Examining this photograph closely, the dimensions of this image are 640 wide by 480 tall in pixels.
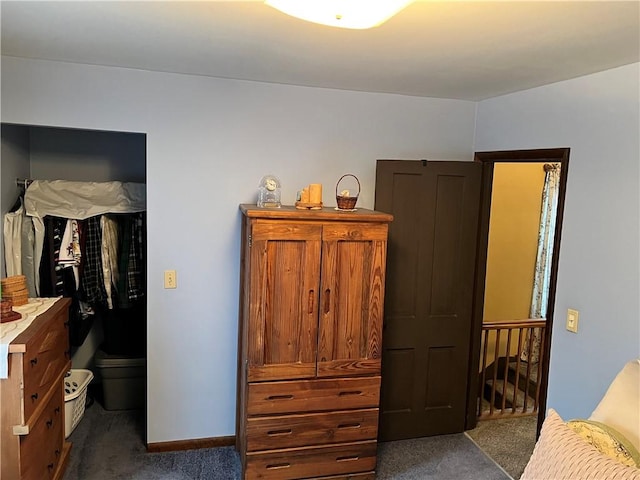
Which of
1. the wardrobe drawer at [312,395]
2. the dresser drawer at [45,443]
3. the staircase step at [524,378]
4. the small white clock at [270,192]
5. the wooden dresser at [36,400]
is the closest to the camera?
the wooden dresser at [36,400]

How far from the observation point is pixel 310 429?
275cm

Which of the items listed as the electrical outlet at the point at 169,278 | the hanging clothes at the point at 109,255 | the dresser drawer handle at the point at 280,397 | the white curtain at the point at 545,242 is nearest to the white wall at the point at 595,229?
the dresser drawer handle at the point at 280,397

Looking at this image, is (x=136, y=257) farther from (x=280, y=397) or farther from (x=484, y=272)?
(x=484, y=272)

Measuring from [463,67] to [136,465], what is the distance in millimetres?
2908

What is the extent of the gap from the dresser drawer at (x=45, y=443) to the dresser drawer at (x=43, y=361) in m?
0.11

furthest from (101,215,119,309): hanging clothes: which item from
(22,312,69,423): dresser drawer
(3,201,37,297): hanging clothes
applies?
(22,312,69,423): dresser drawer

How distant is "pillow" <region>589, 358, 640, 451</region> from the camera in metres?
1.72

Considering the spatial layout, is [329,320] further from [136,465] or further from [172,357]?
[136,465]

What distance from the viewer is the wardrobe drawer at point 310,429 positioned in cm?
268

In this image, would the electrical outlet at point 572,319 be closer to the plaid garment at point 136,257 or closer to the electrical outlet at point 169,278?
the electrical outlet at point 169,278

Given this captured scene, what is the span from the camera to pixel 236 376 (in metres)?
3.19

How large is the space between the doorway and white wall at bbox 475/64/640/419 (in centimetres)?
55

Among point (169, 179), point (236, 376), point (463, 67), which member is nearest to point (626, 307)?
point (463, 67)

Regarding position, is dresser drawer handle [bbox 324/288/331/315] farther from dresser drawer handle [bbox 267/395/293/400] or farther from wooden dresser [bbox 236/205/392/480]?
dresser drawer handle [bbox 267/395/293/400]
